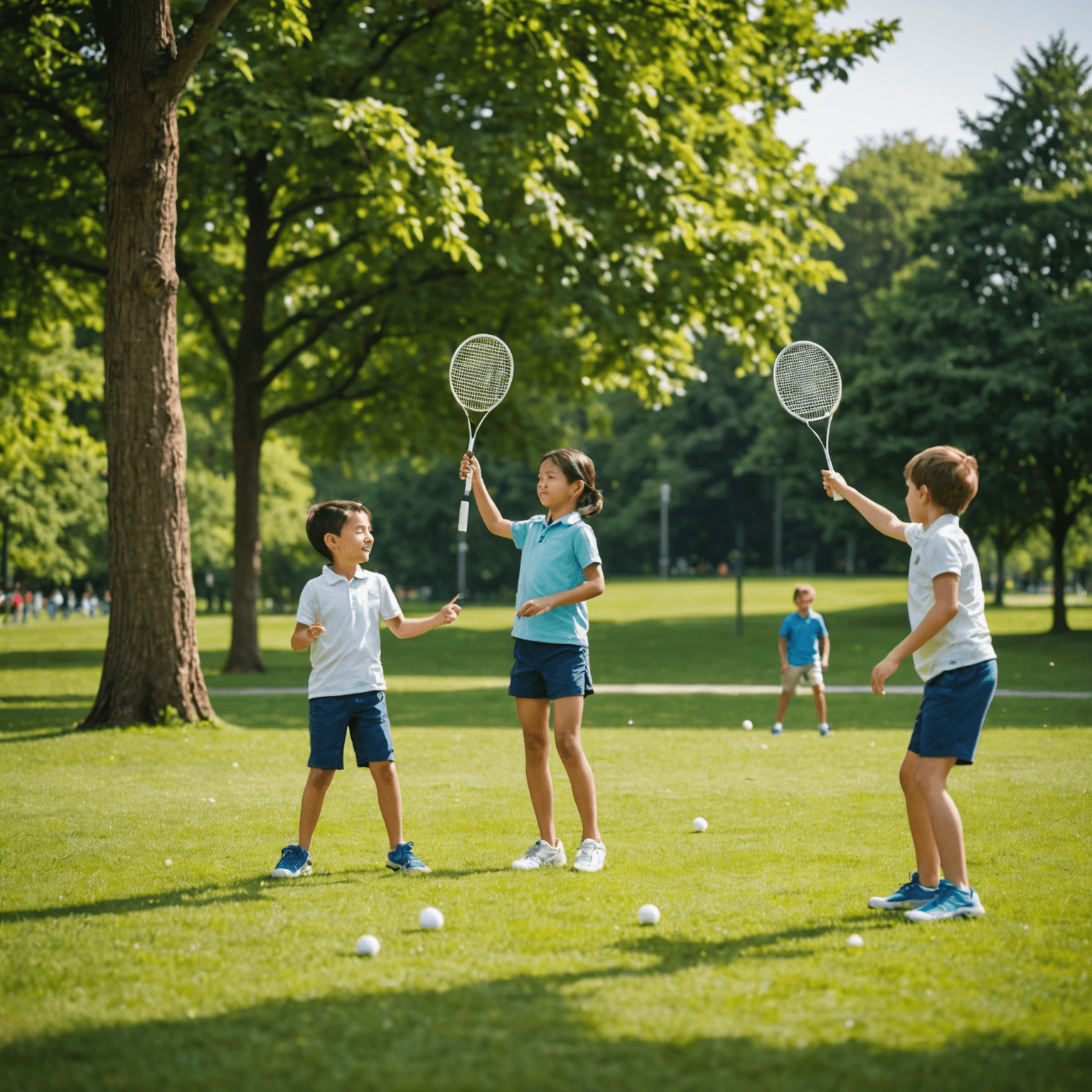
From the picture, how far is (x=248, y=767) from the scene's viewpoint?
10.4 metres

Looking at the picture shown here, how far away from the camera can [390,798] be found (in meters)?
6.43

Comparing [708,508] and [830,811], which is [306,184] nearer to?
[830,811]

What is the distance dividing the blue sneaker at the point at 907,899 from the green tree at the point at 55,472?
24.1 metres

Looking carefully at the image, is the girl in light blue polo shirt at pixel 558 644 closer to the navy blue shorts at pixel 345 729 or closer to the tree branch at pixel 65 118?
the navy blue shorts at pixel 345 729

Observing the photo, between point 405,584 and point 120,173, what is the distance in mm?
70917

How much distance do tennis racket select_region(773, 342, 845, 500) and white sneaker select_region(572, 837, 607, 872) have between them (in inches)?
121

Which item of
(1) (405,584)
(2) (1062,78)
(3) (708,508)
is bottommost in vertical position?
(1) (405,584)

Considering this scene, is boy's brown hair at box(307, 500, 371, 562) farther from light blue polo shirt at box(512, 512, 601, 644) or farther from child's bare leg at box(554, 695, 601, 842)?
child's bare leg at box(554, 695, 601, 842)

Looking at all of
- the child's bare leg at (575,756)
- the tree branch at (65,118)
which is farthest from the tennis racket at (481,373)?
the tree branch at (65,118)

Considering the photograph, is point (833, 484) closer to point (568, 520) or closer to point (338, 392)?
point (568, 520)

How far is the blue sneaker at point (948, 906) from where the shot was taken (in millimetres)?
5297

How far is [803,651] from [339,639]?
8820mm

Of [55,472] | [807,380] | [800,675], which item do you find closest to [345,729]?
[807,380]

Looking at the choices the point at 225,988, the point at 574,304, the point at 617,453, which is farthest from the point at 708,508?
the point at 225,988
